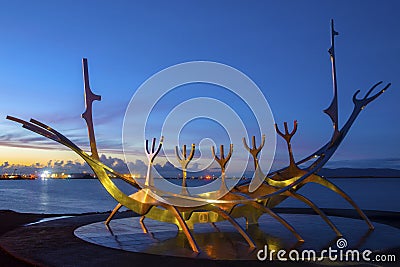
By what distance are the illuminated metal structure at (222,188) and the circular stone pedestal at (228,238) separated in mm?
401

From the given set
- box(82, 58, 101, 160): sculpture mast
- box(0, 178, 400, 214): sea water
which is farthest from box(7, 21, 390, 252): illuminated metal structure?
box(0, 178, 400, 214): sea water

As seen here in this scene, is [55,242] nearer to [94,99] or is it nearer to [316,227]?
[94,99]

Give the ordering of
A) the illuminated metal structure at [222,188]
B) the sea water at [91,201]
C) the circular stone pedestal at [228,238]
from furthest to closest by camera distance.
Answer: the sea water at [91,201], the illuminated metal structure at [222,188], the circular stone pedestal at [228,238]

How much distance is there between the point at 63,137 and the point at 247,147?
6.02 m

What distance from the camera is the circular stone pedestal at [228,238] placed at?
10297 mm

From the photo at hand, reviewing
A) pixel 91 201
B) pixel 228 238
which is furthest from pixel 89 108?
pixel 91 201

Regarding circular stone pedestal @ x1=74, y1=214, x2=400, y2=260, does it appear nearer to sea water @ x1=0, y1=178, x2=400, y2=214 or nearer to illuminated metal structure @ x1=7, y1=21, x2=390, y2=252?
illuminated metal structure @ x1=7, y1=21, x2=390, y2=252

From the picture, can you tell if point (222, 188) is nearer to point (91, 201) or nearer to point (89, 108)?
point (89, 108)

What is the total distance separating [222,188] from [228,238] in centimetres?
145

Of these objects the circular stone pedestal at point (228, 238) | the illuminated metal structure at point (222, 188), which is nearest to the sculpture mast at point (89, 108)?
the illuminated metal structure at point (222, 188)

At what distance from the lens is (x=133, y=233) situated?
12.8 metres

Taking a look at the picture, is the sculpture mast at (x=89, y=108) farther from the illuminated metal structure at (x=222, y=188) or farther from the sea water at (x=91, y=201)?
the sea water at (x=91, y=201)

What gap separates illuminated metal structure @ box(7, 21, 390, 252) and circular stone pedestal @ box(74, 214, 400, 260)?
1.31ft

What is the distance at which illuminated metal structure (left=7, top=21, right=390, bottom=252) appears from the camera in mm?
11281
